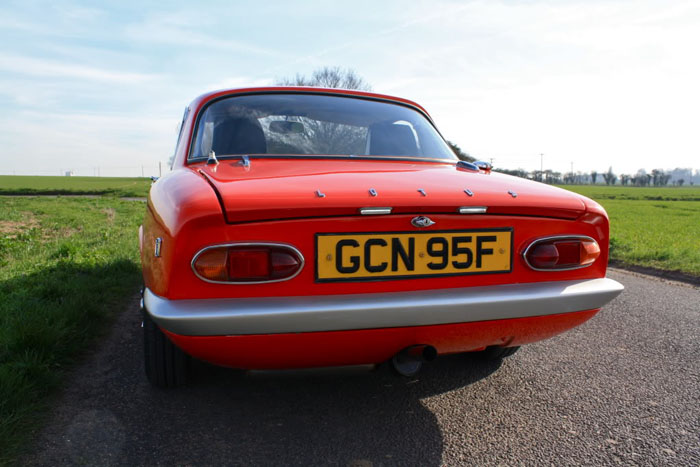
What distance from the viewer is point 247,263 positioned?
1737 millimetres

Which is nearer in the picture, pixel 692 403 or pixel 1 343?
pixel 692 403

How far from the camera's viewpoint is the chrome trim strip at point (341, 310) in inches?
66.5

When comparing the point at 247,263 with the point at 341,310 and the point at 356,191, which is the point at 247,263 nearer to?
the point at 341,310

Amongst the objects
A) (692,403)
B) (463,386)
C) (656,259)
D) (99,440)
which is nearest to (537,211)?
(463,386)

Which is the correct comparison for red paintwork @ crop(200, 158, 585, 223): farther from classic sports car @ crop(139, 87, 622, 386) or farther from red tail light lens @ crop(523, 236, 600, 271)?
red tail light lens @ crop(523, 236, 600, 271)

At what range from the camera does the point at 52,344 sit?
9.43 ft

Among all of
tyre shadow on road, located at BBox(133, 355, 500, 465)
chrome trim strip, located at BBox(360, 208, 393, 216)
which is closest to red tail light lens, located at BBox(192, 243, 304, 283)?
chrome trim strip, located at BBox(360, 208, 393, 216)

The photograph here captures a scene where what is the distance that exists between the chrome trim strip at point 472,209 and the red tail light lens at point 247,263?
62cm

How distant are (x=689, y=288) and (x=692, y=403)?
3270 millimetres

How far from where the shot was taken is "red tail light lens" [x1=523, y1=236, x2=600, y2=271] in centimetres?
202

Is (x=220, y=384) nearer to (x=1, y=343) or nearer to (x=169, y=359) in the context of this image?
(x=169, y=359)

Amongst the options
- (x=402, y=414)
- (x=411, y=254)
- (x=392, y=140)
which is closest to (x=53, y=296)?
(x=392, y=140)

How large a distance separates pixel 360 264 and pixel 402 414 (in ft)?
2.88

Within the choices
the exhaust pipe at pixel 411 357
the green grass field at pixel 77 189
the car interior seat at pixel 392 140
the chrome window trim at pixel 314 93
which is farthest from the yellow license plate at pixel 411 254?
the green grass field at pixel 77 189
